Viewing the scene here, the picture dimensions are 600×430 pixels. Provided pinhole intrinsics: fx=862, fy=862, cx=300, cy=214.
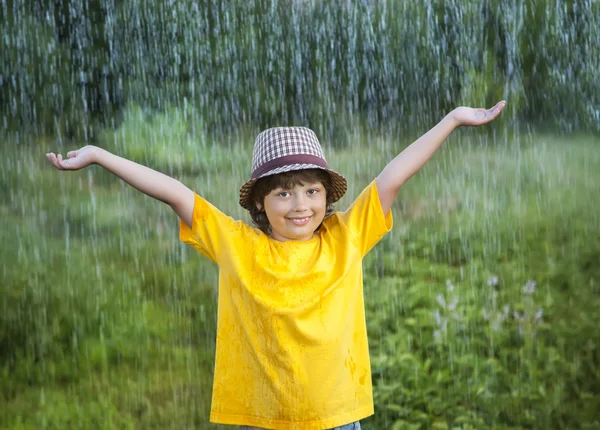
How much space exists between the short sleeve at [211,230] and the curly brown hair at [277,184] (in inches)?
4.7

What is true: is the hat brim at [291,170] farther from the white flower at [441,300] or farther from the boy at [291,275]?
the white flower at [441,300]

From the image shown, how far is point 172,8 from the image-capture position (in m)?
5.64

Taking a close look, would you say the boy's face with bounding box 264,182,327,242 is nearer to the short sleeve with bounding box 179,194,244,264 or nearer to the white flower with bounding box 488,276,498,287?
the short sleeve with bounding box 179,194,244,264

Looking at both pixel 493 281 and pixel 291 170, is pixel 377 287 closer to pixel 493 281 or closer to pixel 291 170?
pixel 493 281

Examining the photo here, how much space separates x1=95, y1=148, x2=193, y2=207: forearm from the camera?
2186 mm

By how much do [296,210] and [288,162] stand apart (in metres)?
0.13

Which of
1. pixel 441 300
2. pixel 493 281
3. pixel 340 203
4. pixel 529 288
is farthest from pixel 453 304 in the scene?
pixel 340 203

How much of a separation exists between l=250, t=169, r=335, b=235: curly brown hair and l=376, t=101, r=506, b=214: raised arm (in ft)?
0.53

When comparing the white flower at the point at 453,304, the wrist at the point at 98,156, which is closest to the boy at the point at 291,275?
the wrist at the point at 98,156

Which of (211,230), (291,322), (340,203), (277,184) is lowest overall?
(291,322)

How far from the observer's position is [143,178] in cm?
223

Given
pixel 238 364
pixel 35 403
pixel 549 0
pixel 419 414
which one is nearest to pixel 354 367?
pixel 238 364

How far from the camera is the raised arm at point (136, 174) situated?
2.14 metres

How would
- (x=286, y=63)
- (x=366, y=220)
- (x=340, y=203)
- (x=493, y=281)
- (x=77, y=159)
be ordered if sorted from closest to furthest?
1. (x=77, y=159)
2. (x=366, y=220)
3. (x=493, y=281)
4. (x=340, y=203)
5. (x=286, y=63)
